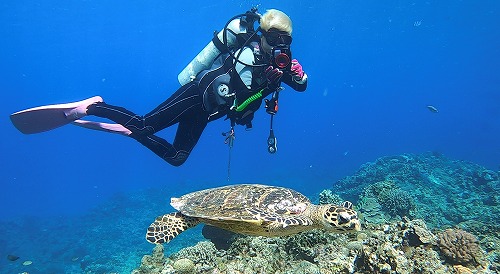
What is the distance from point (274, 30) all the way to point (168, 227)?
3.63 m

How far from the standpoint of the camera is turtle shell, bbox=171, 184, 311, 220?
13.0 feet

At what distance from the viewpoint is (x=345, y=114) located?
139 metres

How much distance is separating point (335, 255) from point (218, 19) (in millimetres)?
58441

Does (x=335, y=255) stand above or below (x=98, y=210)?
below

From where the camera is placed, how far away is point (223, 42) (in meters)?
5.74

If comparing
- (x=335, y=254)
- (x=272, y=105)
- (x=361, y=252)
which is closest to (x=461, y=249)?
(x=361, y=252)

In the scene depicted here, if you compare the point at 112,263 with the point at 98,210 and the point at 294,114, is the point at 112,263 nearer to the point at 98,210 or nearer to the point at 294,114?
the point at 98,210

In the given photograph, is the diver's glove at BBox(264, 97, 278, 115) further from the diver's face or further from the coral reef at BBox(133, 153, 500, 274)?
the coral reef at BBox(133, 153, 500, 274)

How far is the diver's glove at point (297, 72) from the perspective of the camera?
5465mm

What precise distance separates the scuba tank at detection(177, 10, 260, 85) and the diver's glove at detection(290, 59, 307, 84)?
1136 mm

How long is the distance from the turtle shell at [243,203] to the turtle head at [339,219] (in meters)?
0.57

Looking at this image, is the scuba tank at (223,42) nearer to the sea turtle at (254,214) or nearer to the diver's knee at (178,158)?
the diver's knee at (178,158)

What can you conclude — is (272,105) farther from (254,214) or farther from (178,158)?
(254,214)

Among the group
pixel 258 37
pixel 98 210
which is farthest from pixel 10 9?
pixel 258 37
